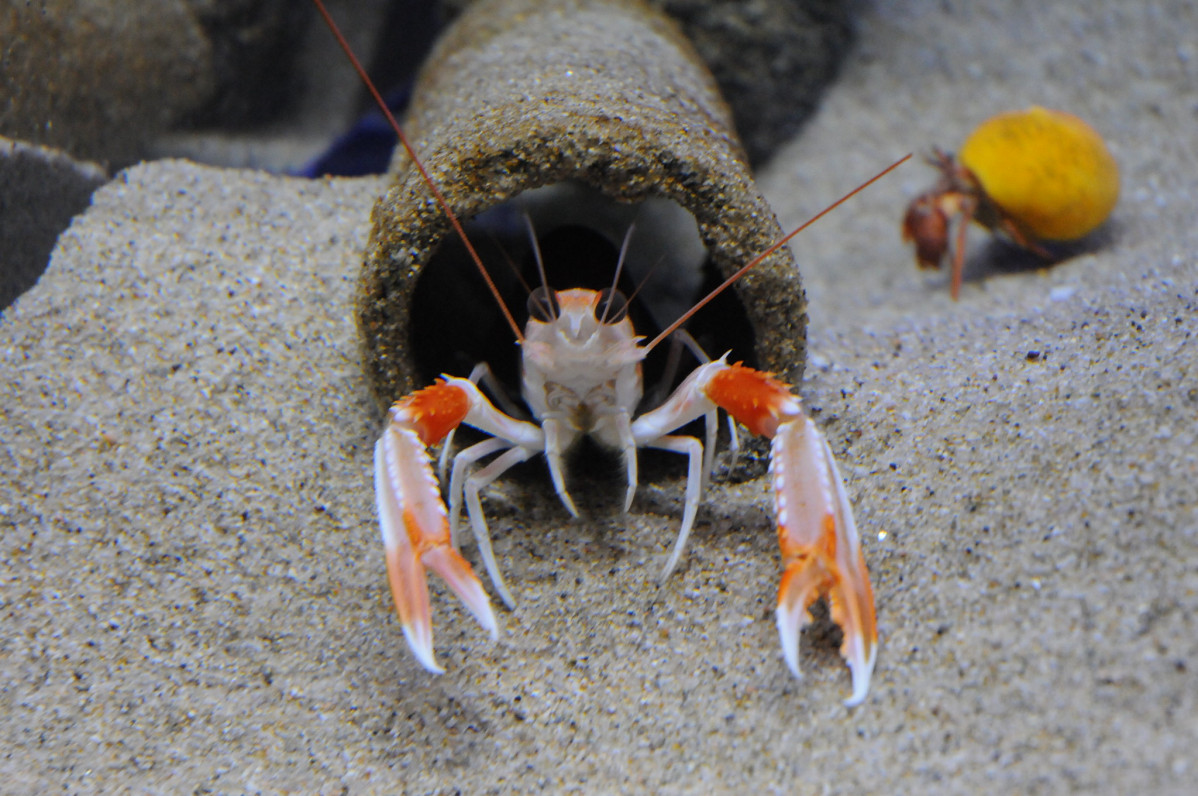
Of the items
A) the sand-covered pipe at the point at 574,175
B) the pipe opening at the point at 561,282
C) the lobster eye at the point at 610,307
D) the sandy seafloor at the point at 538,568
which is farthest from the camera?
the pipe opening at the point at 561,282

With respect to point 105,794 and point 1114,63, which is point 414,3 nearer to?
point 1114,63

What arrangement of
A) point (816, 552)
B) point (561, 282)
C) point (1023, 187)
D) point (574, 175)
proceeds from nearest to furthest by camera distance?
1. point (816, 552)
2. point (574, 175)
3. point (561, 282)
4. point (1023, 187)

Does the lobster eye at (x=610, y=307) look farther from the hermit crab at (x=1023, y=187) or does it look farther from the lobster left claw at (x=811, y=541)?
the hermit crab at (x=1023, y=187)

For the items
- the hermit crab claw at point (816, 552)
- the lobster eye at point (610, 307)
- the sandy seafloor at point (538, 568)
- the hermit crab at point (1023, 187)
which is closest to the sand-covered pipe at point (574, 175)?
the lobster eye at point (610, 307)

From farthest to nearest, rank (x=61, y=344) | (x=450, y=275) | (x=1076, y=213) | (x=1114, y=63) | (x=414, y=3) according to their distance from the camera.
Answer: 1. (x=414, y=3)
2. (x=1114, y=63)
3. (x=1076, y=213)
4. (x=450, y=275)
5. (x=61, y=344)

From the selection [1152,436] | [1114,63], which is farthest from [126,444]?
[1114,63]

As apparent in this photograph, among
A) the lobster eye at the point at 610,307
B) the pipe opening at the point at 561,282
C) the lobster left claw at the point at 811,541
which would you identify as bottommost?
the pipe opening at the point at 561,282

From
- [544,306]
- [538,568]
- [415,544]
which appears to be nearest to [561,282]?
[544,306]

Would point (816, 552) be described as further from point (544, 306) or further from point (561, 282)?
point (561, 282)
